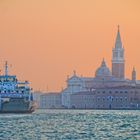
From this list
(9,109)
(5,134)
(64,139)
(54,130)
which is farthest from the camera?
(9,109)

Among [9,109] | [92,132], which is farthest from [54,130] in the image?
[9,109]

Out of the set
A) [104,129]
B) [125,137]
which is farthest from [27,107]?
[125,137]

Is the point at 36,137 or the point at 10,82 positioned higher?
the point at 10,82

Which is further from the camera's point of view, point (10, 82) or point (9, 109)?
point (10, 82)

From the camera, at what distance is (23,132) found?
70.2 metres

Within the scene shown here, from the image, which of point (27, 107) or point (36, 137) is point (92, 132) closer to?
point (36, 137)

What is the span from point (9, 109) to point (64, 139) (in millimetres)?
68722

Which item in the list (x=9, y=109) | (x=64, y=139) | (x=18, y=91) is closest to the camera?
(x=64, y=139)

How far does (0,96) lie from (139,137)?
7423cm

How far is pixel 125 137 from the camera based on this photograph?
65.2 meters

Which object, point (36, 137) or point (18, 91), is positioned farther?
point (18, 91)

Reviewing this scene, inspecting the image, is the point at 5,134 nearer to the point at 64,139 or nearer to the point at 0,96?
the point at 64,139

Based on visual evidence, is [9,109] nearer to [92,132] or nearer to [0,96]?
[0,96]

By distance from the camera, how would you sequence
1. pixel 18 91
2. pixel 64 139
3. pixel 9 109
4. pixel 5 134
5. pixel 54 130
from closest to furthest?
pixel 64 139 → pixel 5 134 → pixel 54 130 → pixel 9 109 → pixel 18 91
